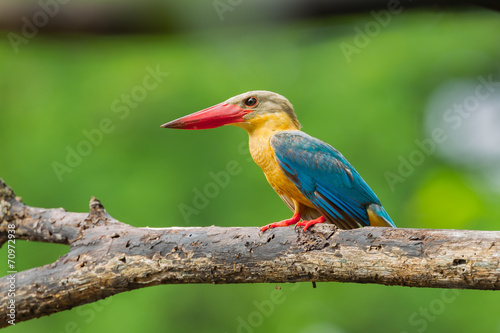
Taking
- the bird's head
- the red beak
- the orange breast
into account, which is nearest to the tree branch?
the orange breast

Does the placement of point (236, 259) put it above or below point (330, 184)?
below

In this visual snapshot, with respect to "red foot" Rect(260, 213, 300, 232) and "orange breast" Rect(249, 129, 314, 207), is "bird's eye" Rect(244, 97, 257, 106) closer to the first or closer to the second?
"orange breast" Rect(249, 129, 314, 207)

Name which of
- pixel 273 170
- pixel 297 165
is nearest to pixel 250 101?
pixel 273 170

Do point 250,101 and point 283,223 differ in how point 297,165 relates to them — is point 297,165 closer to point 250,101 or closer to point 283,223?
point 283,223

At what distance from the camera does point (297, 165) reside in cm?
392

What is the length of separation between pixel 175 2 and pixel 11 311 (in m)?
3.34

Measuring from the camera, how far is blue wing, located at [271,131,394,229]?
385 centimetres

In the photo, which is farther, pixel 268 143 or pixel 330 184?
pixel 268 143

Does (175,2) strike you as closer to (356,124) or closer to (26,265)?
(356,124)

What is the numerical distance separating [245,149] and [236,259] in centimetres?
427

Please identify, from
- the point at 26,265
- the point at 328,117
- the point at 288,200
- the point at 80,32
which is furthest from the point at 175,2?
the point at 26,265

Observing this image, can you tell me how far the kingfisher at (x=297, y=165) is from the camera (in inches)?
152

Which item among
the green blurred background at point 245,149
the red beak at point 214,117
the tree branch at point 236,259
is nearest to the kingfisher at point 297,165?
the red beak at point 214,117

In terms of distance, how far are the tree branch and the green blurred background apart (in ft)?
11.7
